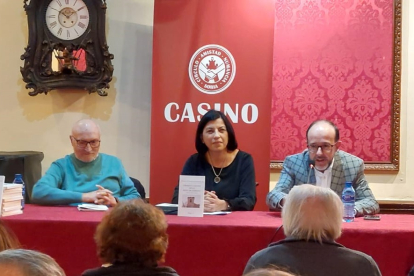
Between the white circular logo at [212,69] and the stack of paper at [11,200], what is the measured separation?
Answer: 68.4 inches

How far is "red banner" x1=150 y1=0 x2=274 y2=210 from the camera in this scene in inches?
158

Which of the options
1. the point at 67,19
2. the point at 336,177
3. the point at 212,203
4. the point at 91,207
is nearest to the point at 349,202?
the point at 336,177

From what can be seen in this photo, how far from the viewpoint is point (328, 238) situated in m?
1.92

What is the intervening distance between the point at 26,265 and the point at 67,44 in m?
3.72

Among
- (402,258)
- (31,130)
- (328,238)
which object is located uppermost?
(31,130)

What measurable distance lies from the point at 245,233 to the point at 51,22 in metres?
2.95

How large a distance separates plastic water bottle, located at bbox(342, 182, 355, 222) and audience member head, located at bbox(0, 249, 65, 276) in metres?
1.88

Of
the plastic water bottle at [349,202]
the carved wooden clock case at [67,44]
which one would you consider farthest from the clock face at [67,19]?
the plastic water bottle at [349,202]

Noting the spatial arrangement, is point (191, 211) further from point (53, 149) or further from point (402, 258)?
point (53, 149)

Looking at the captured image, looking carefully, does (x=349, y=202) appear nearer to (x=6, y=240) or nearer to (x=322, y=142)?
(x=322, y=142)

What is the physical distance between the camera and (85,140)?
3.32 m

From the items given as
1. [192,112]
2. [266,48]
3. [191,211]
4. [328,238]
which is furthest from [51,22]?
[328,238]

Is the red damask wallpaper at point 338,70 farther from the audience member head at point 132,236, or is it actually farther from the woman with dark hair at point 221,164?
the audience member head at point 132,236

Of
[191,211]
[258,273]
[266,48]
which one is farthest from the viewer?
[266,48]
